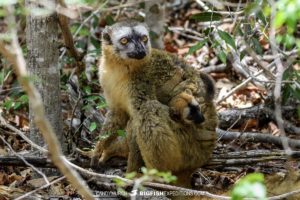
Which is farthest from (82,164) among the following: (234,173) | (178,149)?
(234,173)

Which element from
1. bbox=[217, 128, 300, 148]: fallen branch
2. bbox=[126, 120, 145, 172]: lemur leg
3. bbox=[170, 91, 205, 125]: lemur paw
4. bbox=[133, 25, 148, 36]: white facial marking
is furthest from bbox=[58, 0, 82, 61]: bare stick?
bbox=[217, 128, 300, 148]: fallen branch

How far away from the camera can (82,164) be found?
7.62m

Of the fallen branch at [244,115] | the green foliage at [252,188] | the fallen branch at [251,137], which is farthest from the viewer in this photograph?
the fallen branch at [244,115]

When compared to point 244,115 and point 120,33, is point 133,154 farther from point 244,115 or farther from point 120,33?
point 244,115

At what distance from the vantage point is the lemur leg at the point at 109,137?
7766 millimetres

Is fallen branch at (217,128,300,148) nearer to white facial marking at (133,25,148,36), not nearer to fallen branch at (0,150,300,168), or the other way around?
fallen branch at (0,150,300,168)

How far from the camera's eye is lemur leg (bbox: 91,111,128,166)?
7.77m

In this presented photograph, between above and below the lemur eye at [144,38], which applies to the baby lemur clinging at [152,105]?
below

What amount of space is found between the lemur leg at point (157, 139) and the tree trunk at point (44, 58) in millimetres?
1145

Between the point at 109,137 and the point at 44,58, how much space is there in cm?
138

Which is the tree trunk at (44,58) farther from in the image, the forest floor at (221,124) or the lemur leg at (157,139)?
the lemur leg at (157,139)

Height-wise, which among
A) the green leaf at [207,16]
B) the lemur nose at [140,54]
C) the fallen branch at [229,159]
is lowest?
the fallen branch at [229,159]

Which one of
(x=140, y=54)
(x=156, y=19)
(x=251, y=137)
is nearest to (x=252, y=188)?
(x=140, y=54)

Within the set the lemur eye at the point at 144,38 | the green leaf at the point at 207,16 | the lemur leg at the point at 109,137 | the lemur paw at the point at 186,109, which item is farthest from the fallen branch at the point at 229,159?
the green leaf at the point at 207,16
